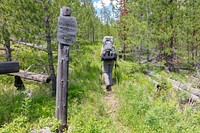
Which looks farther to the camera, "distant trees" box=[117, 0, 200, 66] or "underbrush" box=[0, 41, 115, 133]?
"distant trees" box=[117, 0, 200, 66]

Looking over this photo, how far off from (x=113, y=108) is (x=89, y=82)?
2.38 m

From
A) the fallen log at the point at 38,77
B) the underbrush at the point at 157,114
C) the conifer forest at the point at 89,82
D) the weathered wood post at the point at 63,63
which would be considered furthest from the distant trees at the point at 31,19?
the underbrush at the point at 157,114

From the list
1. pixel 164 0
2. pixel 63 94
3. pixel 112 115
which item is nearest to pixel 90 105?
pixel 112 115

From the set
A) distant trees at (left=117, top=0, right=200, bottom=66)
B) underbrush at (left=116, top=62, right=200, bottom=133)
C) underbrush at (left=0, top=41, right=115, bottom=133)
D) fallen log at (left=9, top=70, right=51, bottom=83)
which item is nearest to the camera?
underbrush at (left=116, top=62, right=200, bottom=133)

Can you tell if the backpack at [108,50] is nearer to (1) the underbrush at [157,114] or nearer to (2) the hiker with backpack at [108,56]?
(2) the hiker with backpack at [108,56]

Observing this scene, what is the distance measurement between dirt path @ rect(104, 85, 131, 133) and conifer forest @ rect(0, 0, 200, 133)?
0.03m

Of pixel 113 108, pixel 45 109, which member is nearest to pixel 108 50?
pixel 113 108

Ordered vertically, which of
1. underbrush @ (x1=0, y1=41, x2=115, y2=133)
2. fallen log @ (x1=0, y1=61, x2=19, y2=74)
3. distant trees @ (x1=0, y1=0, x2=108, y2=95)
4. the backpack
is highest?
distant trees @ (x1=0, y1=0, x2=108, y2=95)

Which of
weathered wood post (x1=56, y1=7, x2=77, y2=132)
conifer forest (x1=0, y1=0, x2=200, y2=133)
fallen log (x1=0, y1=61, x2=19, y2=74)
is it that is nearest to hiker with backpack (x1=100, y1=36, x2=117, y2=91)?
conifer forest (x1=0, y1=0, x2=200, y2=133)

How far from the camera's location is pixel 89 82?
825cm

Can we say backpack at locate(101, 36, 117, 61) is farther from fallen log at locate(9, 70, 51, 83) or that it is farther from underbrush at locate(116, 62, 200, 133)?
fallen log at locate(9, 70, 51, 83)

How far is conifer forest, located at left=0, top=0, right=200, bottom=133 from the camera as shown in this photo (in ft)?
14.3

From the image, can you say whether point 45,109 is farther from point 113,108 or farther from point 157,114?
point 157,114

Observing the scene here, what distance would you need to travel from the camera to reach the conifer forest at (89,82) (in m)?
4.37
